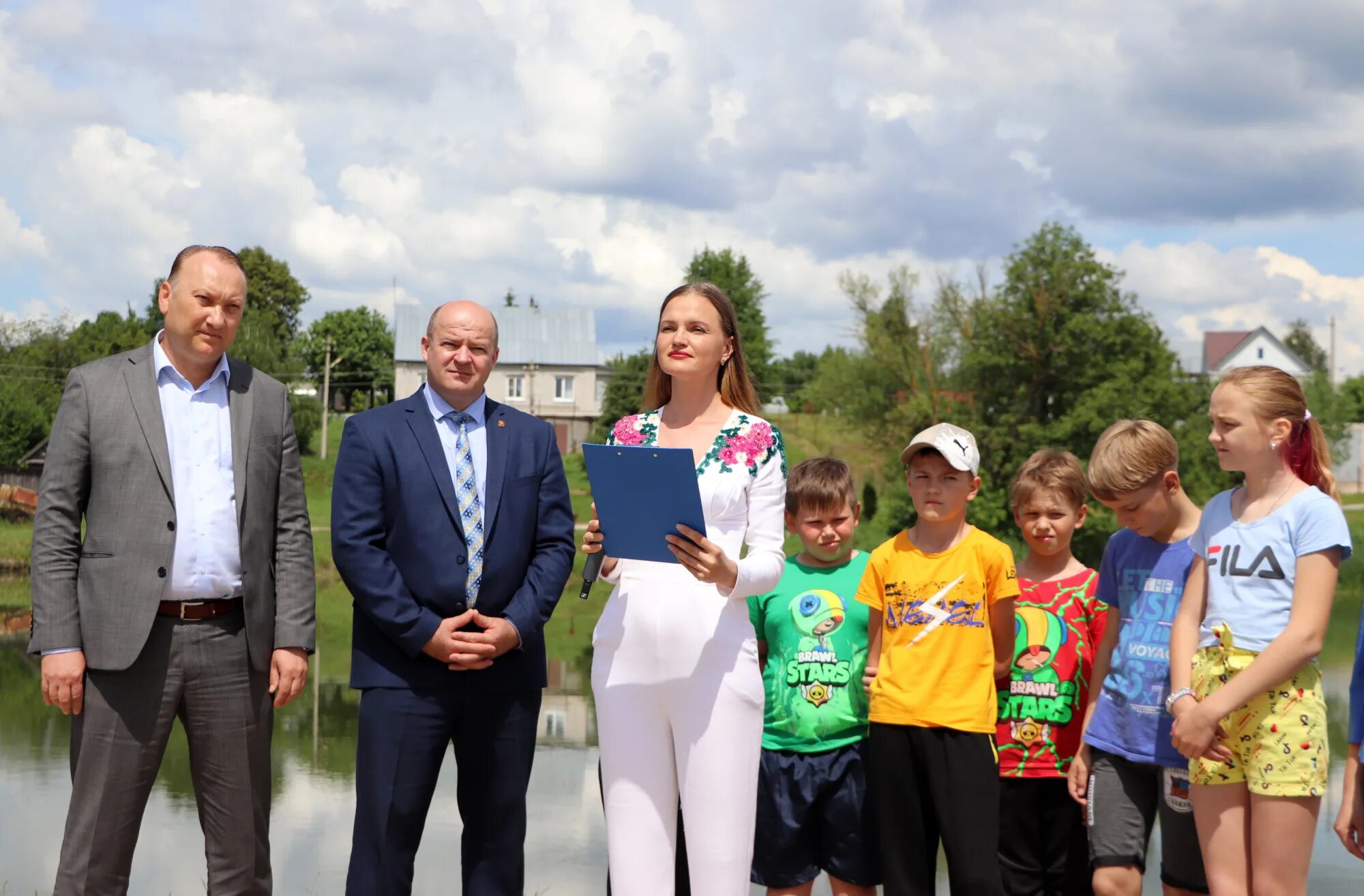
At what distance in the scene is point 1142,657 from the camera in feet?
11.6

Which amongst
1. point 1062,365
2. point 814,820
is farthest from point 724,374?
point 1062,365

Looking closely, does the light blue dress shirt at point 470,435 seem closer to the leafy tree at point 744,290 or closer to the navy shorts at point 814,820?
the navy shorts at point 814,820

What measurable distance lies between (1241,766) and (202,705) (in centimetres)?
278

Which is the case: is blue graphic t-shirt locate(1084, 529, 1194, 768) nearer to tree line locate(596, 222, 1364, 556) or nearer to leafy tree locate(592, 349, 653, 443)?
tree line locate(596, 222, 1364, 556)

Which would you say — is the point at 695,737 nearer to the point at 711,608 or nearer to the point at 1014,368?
the point at 711,608

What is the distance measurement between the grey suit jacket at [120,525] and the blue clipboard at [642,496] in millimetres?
1100

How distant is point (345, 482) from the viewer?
3.39m

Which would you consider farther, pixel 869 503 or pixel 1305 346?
pixel 1305 346

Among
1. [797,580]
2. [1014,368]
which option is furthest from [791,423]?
[797,580]

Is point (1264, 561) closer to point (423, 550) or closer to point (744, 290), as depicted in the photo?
point (423, 550)

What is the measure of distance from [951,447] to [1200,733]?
1.08m

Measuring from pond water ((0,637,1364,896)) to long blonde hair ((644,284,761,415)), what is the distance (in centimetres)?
420

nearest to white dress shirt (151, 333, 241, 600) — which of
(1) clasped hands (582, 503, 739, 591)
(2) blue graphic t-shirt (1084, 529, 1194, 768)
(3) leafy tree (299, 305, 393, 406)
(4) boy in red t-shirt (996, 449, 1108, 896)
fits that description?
(1) clasped hands (582, 503, 739, 591)

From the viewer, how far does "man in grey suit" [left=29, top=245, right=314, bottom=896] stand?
10.8 feet
